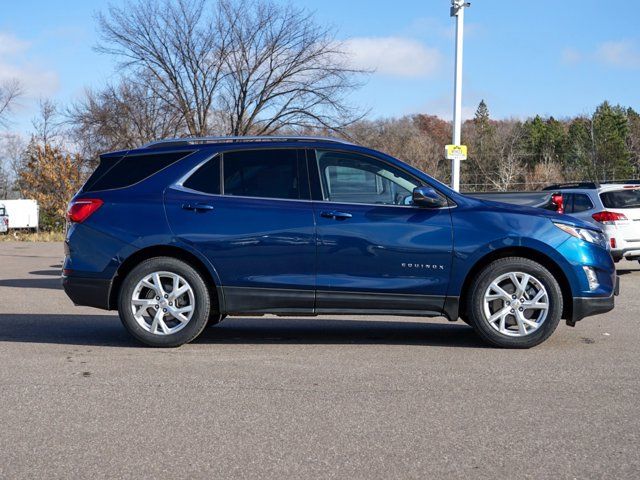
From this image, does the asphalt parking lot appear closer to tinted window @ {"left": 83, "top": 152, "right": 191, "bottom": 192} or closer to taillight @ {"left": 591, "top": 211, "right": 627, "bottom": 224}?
tinted window @ {"left": 83, "top": 152, "right": 191, "bottom": 192}

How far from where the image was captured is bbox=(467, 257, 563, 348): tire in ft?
23.5

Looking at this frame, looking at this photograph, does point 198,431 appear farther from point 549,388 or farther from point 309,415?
point 549,388

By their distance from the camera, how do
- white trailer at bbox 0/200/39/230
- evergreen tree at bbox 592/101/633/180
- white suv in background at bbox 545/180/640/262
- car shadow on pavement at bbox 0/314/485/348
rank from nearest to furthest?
car shadow on pavement at bbox 0/314/485/348 → white suv in background at bbox 545/180/640/262 → white trailer at bbox 0/200/39/230 → evergreen tree at bbox 592/101/633/180

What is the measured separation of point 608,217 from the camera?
15.6 meters

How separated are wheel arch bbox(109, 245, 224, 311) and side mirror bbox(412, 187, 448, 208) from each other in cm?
192

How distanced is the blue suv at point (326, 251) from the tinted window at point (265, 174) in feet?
0.04

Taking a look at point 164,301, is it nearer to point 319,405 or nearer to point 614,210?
point 319,405

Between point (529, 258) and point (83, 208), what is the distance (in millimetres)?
4035

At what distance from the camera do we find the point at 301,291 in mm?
7234

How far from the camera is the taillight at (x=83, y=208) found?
7492 millimetres

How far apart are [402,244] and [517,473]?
325 cm

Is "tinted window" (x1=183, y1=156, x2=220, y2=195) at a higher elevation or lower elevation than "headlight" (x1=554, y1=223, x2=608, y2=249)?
higher

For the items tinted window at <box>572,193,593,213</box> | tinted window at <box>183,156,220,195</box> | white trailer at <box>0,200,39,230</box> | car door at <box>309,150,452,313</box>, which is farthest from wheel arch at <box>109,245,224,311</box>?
white trailer at <box>0,200,39,230</box>

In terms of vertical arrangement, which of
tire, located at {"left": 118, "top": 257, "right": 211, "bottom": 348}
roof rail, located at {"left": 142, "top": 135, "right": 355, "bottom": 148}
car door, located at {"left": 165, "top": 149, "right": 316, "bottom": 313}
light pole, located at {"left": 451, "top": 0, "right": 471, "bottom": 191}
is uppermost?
light pole, located at {"left": 451, "top": 0, "right": 471, "bottom": 191}
